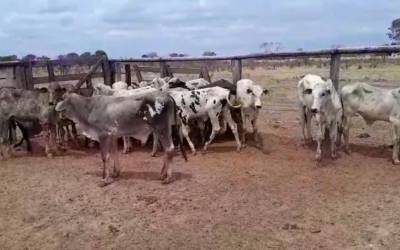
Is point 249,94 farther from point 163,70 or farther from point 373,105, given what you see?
point 163,70

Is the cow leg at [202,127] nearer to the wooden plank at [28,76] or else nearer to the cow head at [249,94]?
the cow head at [249,94]

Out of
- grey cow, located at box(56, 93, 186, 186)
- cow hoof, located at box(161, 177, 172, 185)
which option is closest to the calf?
grey cow, located at box(56, 93, 186, 186)

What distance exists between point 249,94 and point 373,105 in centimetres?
256

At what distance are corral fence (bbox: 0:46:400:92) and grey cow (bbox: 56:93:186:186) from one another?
3.85m

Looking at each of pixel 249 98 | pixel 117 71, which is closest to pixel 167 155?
pixel 249 98

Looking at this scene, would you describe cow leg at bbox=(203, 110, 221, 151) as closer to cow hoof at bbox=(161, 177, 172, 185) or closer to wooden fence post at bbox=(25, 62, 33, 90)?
cow hoof at bbox=(161, 177, 172, 185)

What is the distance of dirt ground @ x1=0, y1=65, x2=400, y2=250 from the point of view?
6469 mm

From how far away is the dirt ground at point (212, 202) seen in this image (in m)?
6.47

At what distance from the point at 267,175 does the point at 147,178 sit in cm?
212

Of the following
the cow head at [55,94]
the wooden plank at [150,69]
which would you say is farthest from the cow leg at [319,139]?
the wooden plank at [150,69]

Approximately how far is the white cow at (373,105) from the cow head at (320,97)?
2.07 feet

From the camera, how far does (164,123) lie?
29.2 feet

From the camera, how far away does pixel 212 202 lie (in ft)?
25.0

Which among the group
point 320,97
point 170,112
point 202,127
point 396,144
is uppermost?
point 320,97
